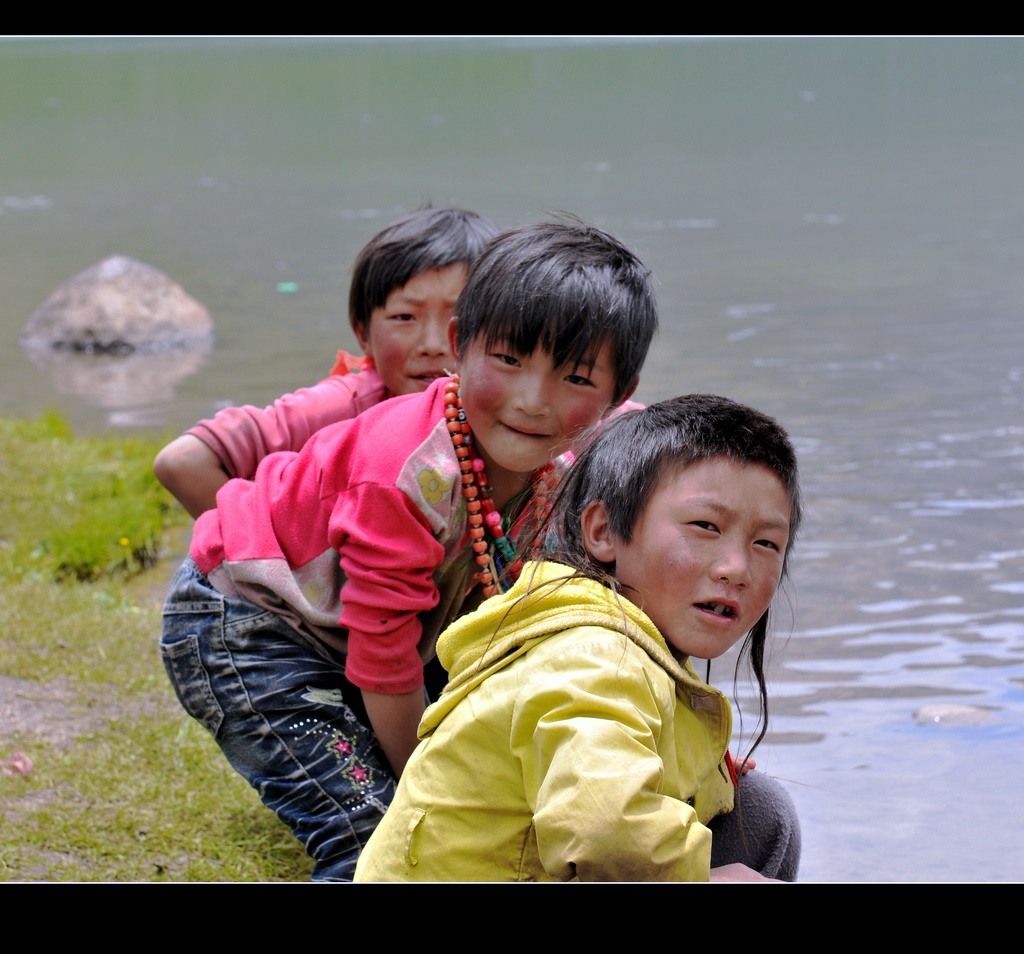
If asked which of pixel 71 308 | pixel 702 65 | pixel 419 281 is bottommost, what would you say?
pixel 702 65

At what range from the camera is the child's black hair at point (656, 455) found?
1.73 meters

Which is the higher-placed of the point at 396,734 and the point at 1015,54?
the point at 396,734

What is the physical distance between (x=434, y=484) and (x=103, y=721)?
137 cm

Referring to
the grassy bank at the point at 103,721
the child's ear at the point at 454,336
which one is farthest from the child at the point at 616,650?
the grassy bank at the point at 103,721

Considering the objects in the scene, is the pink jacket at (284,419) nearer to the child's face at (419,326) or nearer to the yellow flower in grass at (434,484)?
the child's face at (419,326)

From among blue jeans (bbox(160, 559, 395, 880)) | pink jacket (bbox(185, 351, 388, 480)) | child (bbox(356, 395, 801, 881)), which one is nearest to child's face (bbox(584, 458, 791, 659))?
child (bbox(356, 395, 801, 881))

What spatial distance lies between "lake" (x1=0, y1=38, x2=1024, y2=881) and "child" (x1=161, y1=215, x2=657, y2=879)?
58 cm

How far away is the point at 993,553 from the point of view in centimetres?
439

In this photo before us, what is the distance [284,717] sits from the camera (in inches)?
97.4

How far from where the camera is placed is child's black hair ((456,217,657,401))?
219 cm

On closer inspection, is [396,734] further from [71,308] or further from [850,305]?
[71,308]
